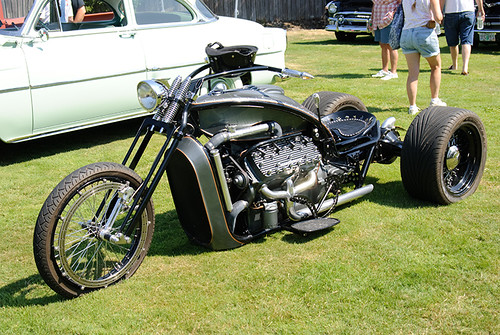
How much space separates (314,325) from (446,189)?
2113 mm

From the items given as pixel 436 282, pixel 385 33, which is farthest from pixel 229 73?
pixel 385 33

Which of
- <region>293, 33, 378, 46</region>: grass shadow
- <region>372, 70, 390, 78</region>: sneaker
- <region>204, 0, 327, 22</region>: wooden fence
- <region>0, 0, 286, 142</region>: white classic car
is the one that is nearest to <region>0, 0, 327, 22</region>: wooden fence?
<region>204, 0, 327, 22</region>: wooden fence

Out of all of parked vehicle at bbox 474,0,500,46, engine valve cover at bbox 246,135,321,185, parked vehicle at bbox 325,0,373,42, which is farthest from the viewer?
parked vehicle at bbox 325,0,373,42

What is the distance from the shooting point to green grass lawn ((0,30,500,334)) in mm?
3230

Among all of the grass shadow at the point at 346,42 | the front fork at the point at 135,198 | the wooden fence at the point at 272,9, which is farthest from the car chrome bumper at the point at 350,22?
the front fork at the point at 135,198

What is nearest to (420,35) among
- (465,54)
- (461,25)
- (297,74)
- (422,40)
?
(422,40)

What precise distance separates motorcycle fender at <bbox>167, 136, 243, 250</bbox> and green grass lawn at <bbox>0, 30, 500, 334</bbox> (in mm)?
123

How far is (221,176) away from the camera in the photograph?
3.80 meters

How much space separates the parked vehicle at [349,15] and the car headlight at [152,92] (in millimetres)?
13048

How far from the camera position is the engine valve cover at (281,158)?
3965mm

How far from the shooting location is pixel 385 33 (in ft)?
33.2

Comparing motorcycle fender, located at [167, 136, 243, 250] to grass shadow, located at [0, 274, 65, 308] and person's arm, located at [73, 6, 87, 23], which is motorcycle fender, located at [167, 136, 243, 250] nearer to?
grass shadow, located at [0, 274, 65, 308]

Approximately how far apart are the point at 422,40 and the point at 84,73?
4.22m

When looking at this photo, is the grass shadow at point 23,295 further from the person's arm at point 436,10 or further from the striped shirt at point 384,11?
the striped shirt at point 384,11
